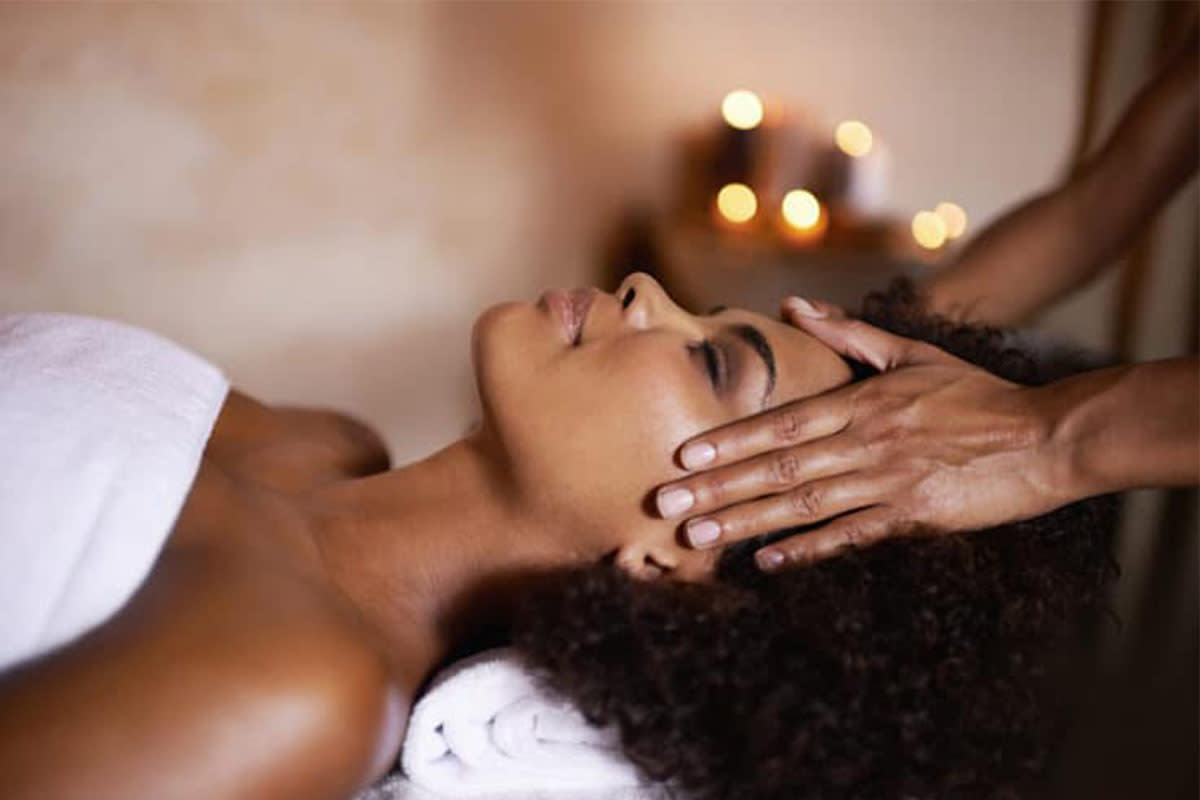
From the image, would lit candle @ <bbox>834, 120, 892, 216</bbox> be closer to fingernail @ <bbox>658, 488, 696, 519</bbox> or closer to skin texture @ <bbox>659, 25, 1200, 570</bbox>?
skin texture @ <bbox>659, 25, 1200, 570</bbox>

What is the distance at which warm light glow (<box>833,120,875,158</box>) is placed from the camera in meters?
3.04

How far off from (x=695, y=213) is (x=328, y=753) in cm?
218

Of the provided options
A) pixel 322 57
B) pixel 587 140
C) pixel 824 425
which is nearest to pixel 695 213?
pixel 587 140

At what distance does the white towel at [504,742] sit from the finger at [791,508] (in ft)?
0.75

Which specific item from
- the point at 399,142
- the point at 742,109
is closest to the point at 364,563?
the point at 399,142

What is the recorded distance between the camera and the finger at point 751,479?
1243 millimetres

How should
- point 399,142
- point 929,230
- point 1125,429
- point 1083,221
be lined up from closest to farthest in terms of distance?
point 1125,429 → point 1083,221 → point 399,142 → point 929,230

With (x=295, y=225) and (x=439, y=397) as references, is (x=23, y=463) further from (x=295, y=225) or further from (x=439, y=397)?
(x=439, y=397)

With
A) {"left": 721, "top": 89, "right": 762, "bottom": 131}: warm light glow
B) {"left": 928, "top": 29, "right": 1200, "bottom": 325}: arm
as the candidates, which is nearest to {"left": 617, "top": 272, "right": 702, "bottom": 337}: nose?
{"left": 928, "top": 29, "right": 1200, "bottom": 325}: arm

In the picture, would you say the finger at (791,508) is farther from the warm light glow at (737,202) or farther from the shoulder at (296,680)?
the warm light glow at (737,202)

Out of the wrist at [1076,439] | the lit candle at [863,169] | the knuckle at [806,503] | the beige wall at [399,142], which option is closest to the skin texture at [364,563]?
the knuckle at [806,503]

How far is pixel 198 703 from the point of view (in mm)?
986

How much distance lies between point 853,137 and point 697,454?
6.65ft

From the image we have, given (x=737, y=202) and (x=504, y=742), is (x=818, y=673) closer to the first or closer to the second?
(x=504, y=742)
